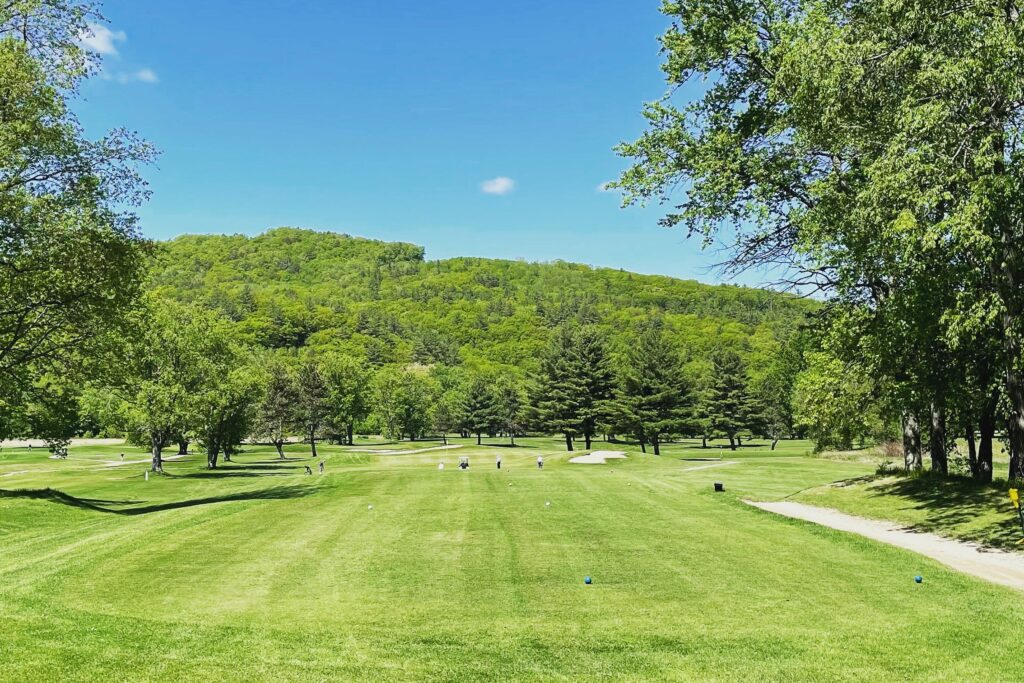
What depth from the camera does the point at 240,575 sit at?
12.1 metres

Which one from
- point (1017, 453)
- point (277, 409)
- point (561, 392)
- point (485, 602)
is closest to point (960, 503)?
point (1017, 453)

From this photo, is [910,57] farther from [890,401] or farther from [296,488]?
[296,488]

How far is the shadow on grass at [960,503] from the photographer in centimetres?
1541

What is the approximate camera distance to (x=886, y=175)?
14938mm

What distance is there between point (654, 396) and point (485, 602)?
64337 mm

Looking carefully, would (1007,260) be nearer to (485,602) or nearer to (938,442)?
(938,442)

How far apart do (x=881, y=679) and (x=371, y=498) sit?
1913 cm

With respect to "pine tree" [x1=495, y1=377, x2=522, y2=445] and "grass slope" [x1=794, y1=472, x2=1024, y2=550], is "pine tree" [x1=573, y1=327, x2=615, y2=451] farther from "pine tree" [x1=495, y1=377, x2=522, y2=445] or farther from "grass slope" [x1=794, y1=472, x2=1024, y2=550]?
"grass slope" [x1=794, y1=472, x2=1024, y2=550]

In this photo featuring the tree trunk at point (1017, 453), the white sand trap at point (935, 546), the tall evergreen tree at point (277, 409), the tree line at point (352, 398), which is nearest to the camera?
the white sand trap at point (935, 546)

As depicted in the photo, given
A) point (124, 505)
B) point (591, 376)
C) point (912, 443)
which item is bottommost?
point (124, 505)

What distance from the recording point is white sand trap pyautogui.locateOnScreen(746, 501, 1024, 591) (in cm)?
1247

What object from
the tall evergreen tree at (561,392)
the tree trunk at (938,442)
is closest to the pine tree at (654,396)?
the tall evergreen tree at (561,392)

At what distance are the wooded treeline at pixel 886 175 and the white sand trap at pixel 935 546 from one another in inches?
141

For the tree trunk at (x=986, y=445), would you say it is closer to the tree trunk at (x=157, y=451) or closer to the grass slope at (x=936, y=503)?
the grass slope at (x=936, y=503)
